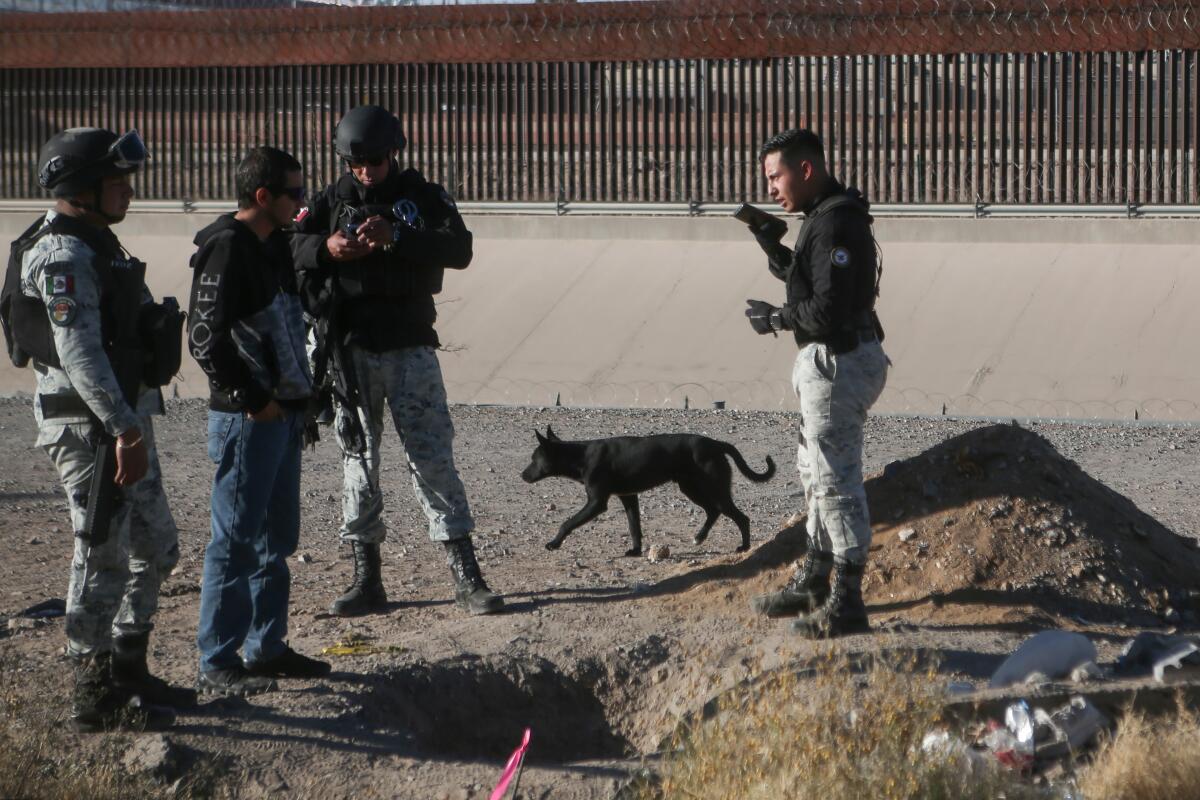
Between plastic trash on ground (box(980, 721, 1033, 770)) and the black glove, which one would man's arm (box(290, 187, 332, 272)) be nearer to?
the black glove

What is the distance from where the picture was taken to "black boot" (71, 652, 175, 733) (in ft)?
15.7

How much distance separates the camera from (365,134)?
5.86m

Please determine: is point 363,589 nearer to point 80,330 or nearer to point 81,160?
point 80,330

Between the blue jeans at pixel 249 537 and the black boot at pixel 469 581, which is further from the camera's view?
the black boot at pixel 469 581

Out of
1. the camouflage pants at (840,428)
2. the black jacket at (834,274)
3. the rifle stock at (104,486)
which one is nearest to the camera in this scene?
the rifle stock at (104,486)

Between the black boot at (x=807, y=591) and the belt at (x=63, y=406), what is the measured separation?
2.65 m

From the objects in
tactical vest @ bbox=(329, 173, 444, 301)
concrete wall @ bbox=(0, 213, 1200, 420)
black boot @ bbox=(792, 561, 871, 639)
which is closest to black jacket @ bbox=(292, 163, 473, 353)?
tactical vest @ bbox=(329, 173, 444, 301)

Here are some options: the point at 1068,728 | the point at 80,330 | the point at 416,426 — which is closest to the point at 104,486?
the point at 80,330

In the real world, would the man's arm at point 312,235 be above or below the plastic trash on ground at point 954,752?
above

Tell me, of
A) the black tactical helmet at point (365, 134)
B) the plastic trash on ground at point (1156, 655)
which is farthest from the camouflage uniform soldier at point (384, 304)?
the plastic trash on ground at point (1156, 655)

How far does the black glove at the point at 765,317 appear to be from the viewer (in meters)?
5.58

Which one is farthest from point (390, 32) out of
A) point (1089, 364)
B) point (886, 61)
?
point (1089, 364)

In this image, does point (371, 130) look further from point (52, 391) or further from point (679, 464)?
point (679, 464)

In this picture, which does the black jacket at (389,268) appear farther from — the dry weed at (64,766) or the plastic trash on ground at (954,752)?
the plastic trash on ground at (954,752)
